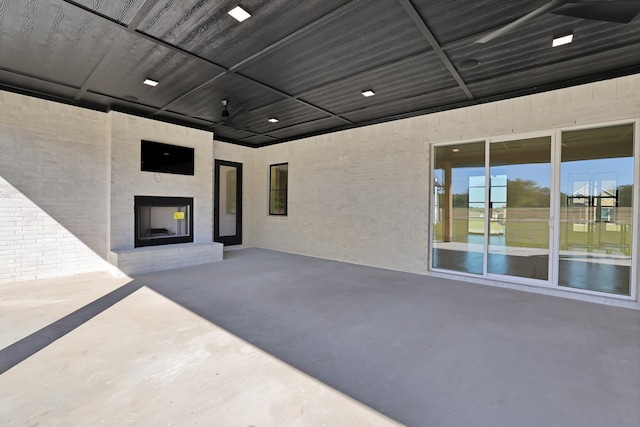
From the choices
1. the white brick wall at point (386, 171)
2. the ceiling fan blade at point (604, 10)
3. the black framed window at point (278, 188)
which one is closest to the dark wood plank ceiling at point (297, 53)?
the white brick wall at point (386, 171)

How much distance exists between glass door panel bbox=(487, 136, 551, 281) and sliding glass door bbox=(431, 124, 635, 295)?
0.05 ft

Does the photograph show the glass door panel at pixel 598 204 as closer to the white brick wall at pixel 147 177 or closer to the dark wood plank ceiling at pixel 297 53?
the dark wood plank ceiling at pixel 297 53

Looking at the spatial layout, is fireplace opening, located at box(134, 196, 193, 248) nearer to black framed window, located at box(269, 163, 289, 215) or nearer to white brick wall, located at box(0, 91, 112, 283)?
white brick wall, located at box(0, 91, 112, 283)

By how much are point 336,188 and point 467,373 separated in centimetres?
507

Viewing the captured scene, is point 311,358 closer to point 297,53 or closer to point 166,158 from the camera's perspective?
point 297,53

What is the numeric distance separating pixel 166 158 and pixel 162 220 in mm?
1344

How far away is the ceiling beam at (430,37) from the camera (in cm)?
276

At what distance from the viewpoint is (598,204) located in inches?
178

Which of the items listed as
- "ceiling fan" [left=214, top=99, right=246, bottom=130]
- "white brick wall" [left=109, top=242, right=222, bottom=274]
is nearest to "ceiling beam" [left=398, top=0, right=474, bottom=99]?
"ceiling fan" [left=214, top=99, right=246, bottom=130]

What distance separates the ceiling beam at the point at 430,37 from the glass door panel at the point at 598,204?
193cm

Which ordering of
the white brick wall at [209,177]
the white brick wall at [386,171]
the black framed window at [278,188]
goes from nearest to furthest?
the white brick wall at [386,171] → the white brick wall at [209,177] → the black framed window at [278,188]

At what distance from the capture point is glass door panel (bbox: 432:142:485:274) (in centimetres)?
528

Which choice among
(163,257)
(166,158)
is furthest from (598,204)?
(166,158)

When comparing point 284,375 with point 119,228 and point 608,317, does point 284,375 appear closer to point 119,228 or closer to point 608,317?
point 608,317
